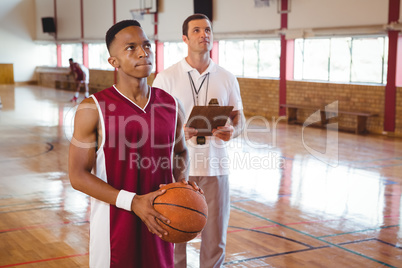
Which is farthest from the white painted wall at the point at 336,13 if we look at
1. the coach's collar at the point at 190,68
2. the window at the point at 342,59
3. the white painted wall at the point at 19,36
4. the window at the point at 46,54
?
the white painted wall at the point at 19,36

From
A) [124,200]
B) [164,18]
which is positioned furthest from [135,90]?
[164,18]

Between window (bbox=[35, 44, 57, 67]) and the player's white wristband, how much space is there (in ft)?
90.6

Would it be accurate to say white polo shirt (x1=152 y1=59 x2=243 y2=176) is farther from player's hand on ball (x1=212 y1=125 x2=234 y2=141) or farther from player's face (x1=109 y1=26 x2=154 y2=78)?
player's face (x1=109 y1=26 x2=154 y2=78)

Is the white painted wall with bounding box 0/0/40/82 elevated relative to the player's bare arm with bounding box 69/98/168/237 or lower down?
elevated

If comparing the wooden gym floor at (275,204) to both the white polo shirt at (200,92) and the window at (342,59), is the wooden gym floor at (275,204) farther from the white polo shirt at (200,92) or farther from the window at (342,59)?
the window at (342,59)

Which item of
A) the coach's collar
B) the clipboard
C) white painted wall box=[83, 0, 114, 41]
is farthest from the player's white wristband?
white painted wall box=[83, 0, 114, 41]

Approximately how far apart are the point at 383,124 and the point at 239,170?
5.26 m

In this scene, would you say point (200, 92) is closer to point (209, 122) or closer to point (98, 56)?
point (209, 122)

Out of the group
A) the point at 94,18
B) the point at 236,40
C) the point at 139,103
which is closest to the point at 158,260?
the point at 139,103

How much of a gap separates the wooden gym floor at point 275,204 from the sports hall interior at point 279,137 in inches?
0.7

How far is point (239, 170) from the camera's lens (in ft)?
27.3

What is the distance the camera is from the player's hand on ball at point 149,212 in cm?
205

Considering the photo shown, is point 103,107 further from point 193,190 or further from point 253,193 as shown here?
point 253,193

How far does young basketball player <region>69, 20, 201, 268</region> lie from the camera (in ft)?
7.00
